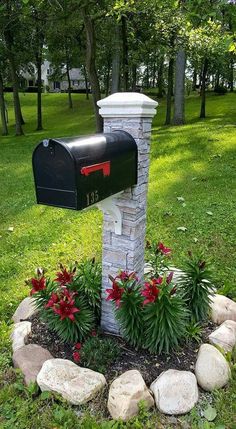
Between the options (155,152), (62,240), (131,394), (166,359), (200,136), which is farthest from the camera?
(200,136)

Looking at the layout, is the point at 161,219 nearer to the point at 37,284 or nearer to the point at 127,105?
the point at 37,284

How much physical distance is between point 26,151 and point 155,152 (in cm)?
535

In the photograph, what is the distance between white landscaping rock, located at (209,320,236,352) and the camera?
292 cm

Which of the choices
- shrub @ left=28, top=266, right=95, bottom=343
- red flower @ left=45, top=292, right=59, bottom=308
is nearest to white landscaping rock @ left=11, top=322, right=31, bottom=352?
shrub @ left=28, top=266, right=95, bottom=343

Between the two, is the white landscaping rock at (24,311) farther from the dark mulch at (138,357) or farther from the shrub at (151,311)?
the shrub at (151,311)

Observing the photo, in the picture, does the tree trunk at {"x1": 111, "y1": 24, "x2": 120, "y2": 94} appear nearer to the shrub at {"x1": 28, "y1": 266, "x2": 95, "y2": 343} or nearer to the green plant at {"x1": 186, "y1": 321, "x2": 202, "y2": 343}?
the shrub at {"x1": 28, "y1": 266, "x2": 95, "y2": 343}

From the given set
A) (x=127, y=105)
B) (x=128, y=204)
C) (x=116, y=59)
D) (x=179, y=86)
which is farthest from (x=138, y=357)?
(x=116, y=59)

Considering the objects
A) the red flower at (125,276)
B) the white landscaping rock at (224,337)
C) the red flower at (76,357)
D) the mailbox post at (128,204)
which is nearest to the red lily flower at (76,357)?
the red flower at (76,357)

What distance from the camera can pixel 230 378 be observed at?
2.68 metres


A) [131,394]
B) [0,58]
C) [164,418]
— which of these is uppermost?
[0,58]

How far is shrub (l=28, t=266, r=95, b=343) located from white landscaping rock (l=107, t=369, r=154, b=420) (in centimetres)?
54

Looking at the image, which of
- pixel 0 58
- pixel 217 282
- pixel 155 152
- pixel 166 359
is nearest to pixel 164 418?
pixel 166 359

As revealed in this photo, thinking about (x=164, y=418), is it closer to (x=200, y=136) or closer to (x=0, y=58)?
(x=200, y=136)

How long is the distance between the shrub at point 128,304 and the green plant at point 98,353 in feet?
0.52
